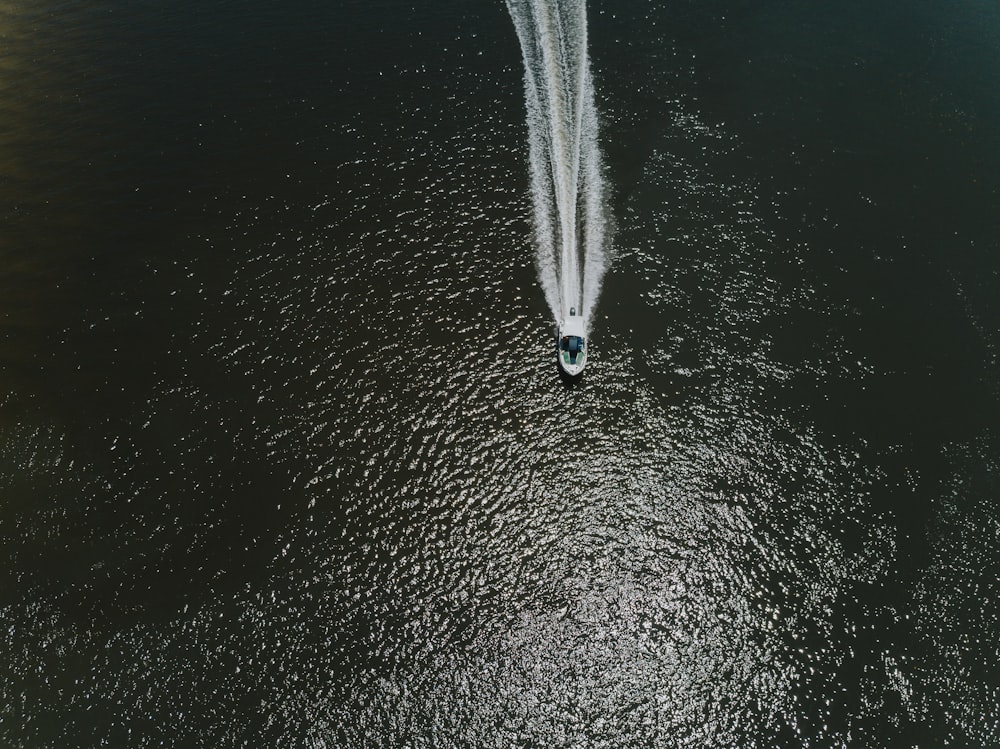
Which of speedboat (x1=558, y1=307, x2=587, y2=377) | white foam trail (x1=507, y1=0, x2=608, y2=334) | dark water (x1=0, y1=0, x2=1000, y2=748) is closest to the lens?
dark water (x1=0, y1=0, x2=1000, y2=748)

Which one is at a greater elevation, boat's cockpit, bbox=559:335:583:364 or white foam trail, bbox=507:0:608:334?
white foam trail, bbox=507:0:608:334

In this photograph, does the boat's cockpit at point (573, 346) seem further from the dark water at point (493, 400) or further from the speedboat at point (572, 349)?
the dark water at point (493, 400)

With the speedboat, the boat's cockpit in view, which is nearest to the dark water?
the speedboat

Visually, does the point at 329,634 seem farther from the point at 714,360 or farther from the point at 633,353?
the point at 714,360

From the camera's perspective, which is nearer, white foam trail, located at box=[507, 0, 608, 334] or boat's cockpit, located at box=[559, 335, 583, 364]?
boat's cockpit, located at box=[559, 335, 583, 364]

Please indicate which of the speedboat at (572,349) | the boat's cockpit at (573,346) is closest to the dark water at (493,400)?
the speedboat at (572,349)

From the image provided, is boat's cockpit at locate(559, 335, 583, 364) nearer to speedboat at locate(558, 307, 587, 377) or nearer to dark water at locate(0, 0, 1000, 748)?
speedboat at locate(558, 307, 587, 377)

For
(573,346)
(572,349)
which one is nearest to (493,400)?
(572,349)

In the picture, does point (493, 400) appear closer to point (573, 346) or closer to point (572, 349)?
point (572, 349)
